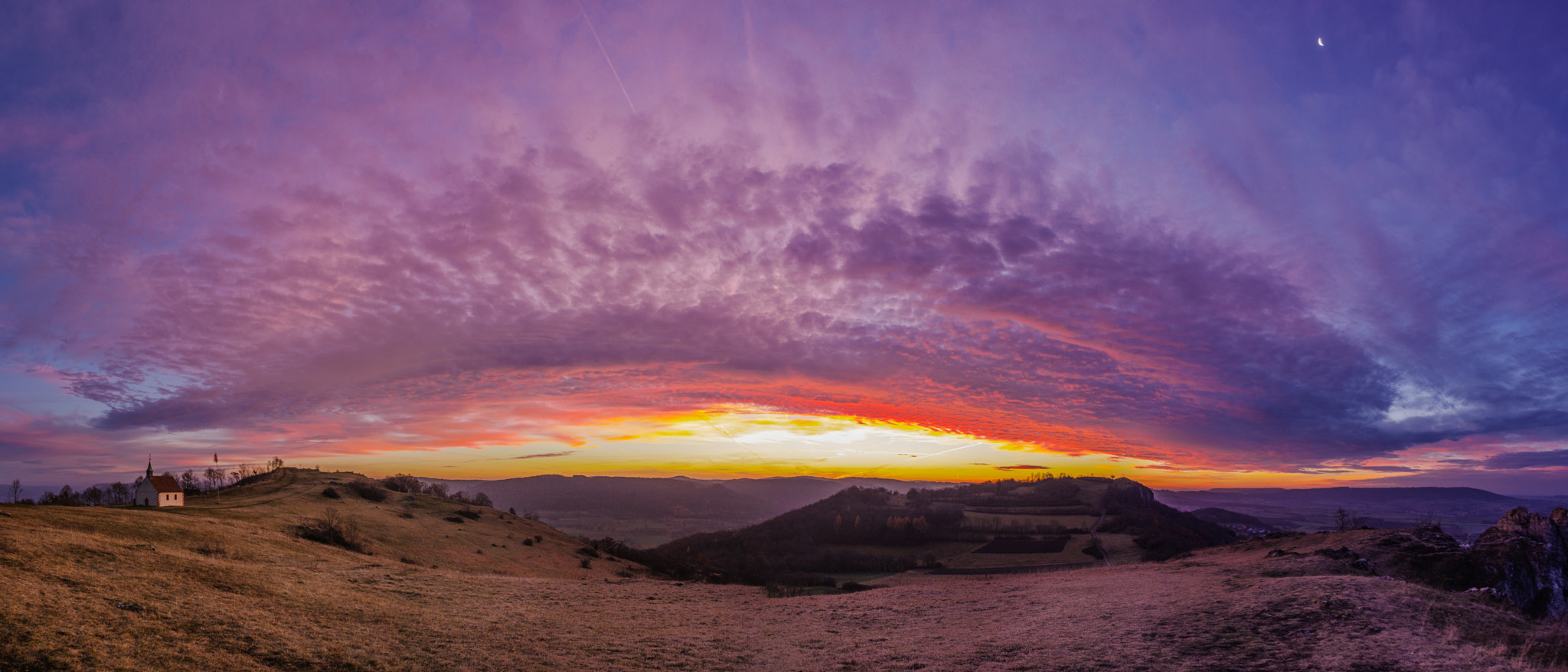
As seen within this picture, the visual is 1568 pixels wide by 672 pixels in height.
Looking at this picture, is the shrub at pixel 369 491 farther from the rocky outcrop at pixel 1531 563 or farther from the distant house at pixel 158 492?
the rocky outcrop at pixel 1531 563

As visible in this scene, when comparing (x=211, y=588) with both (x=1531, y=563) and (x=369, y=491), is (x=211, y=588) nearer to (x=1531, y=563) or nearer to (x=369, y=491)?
(x=369, y=491)

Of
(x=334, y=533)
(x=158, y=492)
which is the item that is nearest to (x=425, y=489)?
(x=158, y=492)

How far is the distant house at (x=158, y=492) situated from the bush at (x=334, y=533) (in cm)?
1490

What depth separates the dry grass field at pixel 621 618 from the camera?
12.1 metres

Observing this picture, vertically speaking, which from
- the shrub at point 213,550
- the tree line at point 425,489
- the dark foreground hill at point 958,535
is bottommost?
the dark foreground hill at point 958,535

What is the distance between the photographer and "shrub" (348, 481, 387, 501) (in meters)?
45.4

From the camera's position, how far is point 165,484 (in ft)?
128

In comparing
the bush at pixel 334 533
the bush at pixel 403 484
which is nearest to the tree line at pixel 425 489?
the bush at pixel 403 484

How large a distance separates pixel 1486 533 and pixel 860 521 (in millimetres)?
79320

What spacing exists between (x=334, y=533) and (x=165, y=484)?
20734 millimetres

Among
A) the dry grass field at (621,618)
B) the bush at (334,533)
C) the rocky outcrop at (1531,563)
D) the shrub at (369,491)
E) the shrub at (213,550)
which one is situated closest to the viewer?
the dry grass field at (621,618)

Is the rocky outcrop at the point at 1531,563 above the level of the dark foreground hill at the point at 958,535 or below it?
above

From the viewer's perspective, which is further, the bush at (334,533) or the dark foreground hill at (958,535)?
the dark foreground hill at (958,535)

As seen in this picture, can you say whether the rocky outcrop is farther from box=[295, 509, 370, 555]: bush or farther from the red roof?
the red roof
